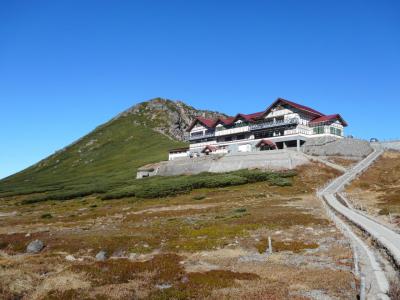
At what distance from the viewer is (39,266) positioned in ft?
90.0

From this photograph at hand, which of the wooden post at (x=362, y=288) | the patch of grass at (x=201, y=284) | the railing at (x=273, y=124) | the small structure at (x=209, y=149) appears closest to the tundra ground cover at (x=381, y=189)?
the wooden post at (x=362, y=288)

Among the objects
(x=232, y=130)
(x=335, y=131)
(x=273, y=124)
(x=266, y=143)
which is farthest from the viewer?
(x=232, y=130)

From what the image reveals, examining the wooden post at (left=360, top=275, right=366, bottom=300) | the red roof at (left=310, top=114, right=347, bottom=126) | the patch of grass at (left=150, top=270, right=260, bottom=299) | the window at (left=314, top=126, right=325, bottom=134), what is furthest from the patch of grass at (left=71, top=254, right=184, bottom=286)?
the red roof at (left=310, top=114, right=347, bottom=126)

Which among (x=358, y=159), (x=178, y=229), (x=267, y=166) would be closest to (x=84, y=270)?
(x=178, y=229)

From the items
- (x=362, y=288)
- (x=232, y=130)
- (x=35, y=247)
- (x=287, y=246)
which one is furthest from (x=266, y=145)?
(x=362, y=288)

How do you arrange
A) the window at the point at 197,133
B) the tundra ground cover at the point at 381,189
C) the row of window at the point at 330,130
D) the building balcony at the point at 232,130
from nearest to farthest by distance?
the tundra ground cover at the point at 381,189, the row of window at the point at 330,130, the building balcony at the point at 232,130, the window at the point at 197,133

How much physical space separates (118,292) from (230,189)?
194 feet

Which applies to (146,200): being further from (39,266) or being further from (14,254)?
(39,266)

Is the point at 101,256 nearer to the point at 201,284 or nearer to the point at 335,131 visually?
the point at 201,284

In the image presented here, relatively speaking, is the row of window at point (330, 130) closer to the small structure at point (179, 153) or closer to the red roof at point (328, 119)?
the red roof at point (328, 119)

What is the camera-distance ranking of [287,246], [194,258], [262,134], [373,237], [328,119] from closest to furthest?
[373,237] < [194,258] < [287,246] < [328,119] < [262,134]

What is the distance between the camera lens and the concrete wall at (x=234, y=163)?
88250 millimetres

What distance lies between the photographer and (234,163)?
9850 cm

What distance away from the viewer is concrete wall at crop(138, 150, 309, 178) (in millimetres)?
88250
